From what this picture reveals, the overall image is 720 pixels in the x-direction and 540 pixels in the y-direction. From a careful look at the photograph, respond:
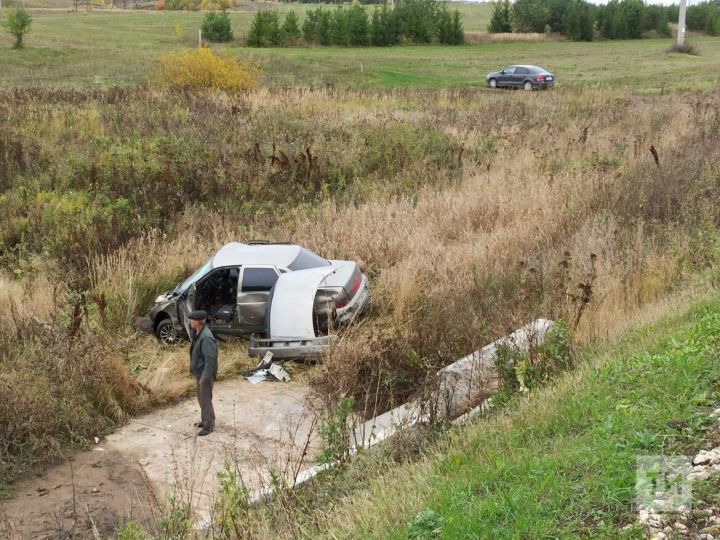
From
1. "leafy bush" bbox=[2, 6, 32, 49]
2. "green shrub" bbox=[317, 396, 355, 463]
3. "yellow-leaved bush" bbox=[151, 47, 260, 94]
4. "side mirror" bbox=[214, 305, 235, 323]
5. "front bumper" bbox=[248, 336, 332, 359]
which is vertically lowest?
"front bumper" bbox=[248, 336, 332, 359]

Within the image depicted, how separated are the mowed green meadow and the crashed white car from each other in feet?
69.9

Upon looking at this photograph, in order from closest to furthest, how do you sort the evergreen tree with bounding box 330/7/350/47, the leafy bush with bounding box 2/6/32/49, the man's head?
the man's head < the leafy bush with bounding box 2/6/32/49 < the evergreen tree with bounding box 330/7/350/47

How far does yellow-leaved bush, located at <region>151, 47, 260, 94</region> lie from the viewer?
27.3 metres

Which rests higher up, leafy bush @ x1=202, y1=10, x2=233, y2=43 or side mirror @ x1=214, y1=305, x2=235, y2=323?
leafy bush @ x1=202, y1=10, x2=233, y2=43

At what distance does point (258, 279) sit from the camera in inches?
396

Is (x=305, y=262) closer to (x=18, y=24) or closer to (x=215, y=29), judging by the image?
(x=18, y=24)

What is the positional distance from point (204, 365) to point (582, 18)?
6882 cm

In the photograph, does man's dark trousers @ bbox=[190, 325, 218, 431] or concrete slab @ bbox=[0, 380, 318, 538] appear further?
man's dark trousers @ bbox=[190, 325, 218, 431]

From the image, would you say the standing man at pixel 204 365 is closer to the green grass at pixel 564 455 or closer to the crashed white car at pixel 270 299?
the crashed white car at pixel 270 299

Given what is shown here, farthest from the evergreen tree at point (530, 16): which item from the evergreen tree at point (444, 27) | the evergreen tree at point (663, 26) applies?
the evergreen tree at point (663, 26)

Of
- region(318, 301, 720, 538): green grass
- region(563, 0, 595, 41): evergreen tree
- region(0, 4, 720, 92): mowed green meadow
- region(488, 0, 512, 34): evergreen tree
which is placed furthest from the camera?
region(488, 0, 512, 34): evergreen tree

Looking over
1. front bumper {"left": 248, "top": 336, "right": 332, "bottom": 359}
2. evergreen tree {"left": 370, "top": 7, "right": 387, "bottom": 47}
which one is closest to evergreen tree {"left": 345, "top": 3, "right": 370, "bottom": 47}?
evergreen tree {"left": 370, "top": 7, "right": 387, "bottom": 47}

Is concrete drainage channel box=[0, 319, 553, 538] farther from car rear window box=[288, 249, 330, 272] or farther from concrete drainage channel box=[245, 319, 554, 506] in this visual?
car rear window box=[288, 249, 330, 272]

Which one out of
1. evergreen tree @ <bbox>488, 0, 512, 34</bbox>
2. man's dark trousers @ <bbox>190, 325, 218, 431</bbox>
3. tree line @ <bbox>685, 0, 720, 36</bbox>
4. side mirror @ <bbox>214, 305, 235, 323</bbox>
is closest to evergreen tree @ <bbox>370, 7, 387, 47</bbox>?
evergreen tree @ <bbox>488, 0, 512, 34</bbox>
